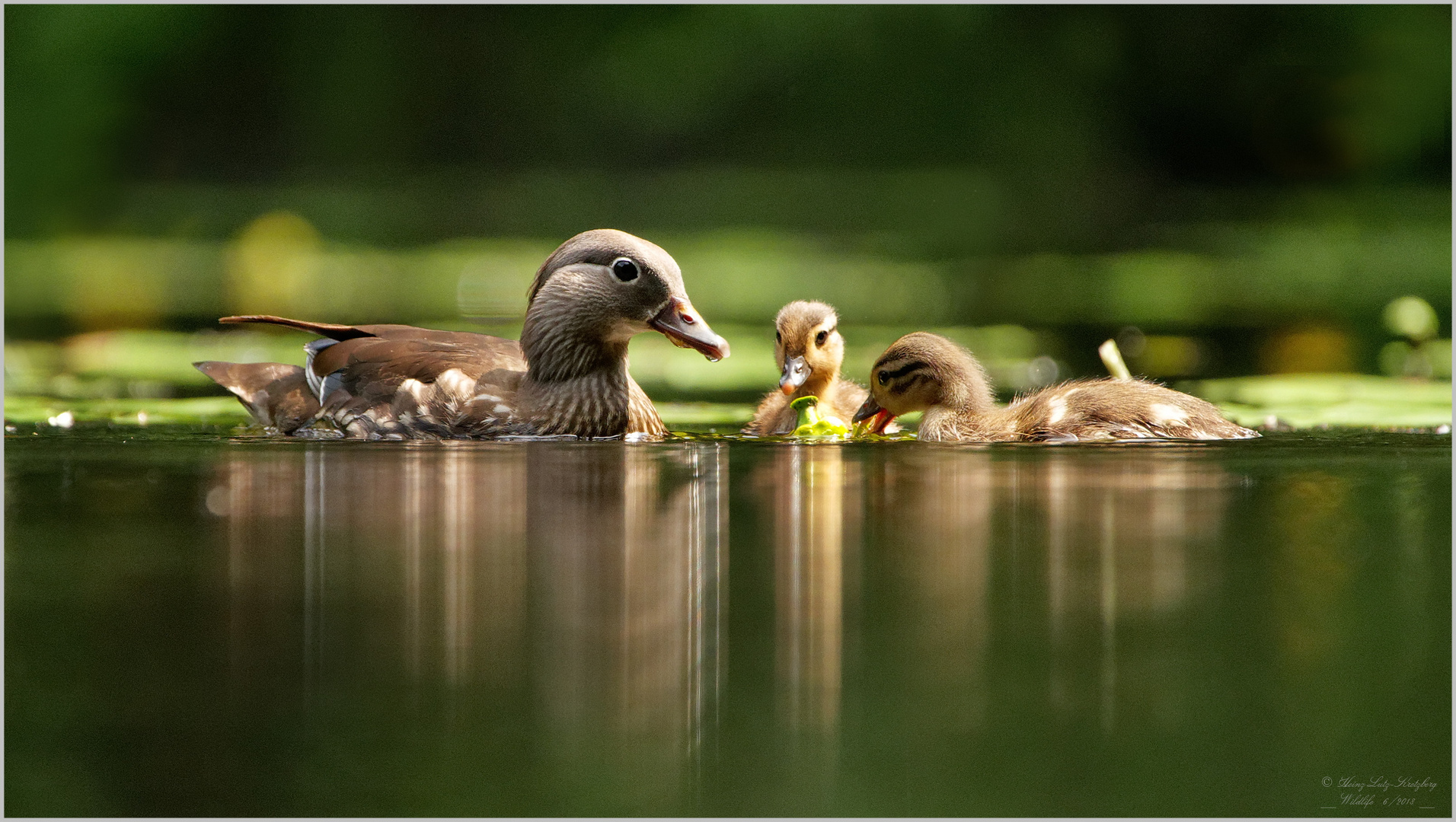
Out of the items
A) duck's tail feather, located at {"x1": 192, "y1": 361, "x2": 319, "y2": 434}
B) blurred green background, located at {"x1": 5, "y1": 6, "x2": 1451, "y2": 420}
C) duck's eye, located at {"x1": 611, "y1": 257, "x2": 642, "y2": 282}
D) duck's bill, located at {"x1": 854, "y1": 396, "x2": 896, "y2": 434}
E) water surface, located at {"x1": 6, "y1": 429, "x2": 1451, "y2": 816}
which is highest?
blurred green background, located at {"x1": 5, "y1": 6, "x2": 1451, "y2": 420}

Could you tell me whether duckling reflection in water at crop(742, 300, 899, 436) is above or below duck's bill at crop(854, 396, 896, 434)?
above

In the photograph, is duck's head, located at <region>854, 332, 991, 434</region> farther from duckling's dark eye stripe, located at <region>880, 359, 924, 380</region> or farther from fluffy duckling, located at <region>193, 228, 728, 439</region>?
fluffy duckling, located at <region>193, 228, 728, 439</region>

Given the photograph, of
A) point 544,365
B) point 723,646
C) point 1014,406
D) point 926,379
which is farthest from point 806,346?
point 723,646

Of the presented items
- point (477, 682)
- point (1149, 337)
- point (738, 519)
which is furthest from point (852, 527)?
point (1149, 337)

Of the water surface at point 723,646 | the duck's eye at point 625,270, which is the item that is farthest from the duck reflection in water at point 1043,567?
the duck's eye at point 625,270

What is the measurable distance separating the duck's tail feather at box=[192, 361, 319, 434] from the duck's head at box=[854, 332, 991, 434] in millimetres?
2189

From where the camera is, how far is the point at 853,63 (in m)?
15.9

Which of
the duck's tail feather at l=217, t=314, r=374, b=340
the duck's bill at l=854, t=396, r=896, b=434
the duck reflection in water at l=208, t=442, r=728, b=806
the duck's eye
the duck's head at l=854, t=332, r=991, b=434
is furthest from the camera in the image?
the duck's bill at l=854, t=396, r=896, b=434

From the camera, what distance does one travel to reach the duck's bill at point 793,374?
6.16 meters

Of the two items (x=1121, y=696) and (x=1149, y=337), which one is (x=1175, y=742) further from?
(x=1149, y=337)

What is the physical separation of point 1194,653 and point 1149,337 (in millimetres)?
6585

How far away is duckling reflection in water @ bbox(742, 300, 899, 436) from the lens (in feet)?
20.7

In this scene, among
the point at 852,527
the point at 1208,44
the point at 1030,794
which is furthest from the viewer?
the point at 1208,44

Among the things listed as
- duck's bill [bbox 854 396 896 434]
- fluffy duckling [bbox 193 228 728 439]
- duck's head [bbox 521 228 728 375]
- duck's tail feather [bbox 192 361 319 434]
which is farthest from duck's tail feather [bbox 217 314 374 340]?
duck's bill [bbox 854 396 896 434]
